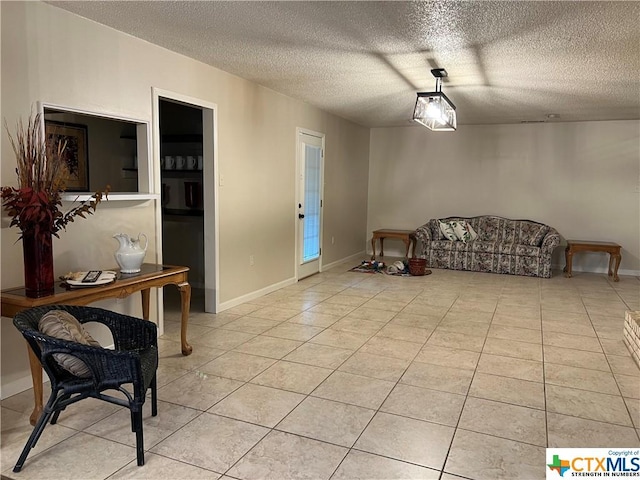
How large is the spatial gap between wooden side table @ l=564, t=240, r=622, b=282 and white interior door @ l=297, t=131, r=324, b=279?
3.70 metres

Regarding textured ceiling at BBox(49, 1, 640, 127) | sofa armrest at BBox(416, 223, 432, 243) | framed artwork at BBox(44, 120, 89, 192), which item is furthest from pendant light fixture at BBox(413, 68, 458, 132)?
framed artwork at BBox(44, 120, 89, 192)

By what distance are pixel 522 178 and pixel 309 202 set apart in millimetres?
3819

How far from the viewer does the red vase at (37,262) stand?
8.67 ft

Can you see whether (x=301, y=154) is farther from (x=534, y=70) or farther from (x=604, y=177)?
(x=604, y=177)

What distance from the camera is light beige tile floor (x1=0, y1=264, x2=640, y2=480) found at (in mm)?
2232

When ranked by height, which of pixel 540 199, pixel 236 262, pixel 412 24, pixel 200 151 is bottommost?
pixel 236 262

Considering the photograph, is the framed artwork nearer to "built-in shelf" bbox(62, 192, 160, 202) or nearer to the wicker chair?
"built-in shelf" bbox(62, 192, 160, 202)

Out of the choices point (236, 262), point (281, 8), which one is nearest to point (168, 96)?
point (281, 8)

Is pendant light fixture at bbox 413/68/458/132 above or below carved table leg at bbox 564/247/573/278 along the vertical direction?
above

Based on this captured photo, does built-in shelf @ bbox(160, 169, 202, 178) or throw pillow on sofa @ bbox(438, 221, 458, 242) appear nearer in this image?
built-in shelf @ bbox(160, 169, 202, 178)

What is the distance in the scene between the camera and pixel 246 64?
14.0 feet

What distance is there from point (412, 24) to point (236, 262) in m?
2.90

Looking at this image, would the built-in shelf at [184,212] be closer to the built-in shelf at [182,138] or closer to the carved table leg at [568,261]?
the built-in shelf at [182,138]

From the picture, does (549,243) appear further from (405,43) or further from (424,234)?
(405,43)
